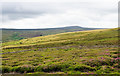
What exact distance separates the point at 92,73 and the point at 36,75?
422 inches

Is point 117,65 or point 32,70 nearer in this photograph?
point 117,65

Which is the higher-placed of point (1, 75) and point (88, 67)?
point (88, 67)

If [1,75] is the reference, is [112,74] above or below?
above

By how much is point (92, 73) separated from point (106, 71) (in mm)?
2828

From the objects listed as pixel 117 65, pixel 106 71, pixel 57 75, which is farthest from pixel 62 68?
pixel 117 65

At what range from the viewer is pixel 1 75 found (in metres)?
27.6

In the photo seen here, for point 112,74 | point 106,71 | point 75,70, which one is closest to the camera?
point 112,74

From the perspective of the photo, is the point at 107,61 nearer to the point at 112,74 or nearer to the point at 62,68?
the point at 112,74

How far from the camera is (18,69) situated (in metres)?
30.4

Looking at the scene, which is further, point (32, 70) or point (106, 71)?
point (32, 70)

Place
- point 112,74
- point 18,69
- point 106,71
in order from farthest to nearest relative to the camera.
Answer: point 18,69 → point 106,71 → point 112,74

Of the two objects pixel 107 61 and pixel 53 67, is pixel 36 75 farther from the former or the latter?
pixel 107 61

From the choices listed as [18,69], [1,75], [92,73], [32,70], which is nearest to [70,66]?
[92,73]

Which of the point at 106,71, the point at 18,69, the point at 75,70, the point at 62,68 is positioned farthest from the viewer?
the point at 18,69
